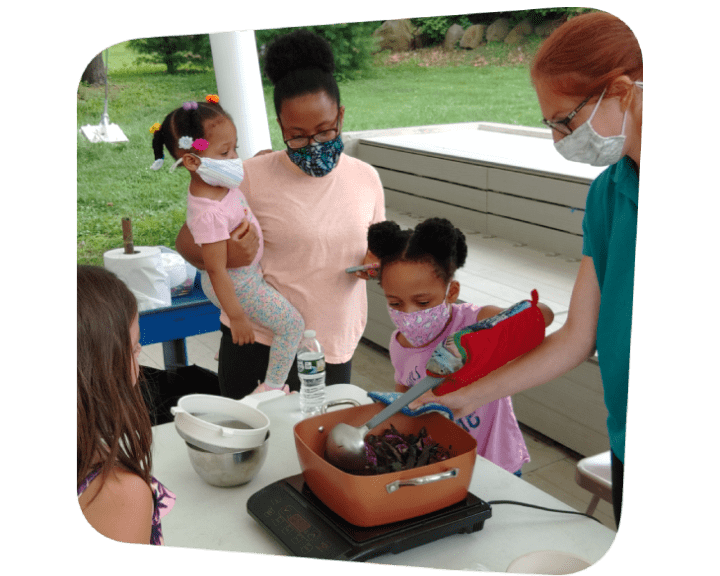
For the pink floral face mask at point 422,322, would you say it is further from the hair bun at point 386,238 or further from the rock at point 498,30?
the rock at point 498,30

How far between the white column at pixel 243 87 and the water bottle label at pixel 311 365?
1.63 feet

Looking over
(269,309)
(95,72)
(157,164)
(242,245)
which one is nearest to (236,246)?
(242,245)

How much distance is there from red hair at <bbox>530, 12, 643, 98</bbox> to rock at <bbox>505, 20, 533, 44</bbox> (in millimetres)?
89

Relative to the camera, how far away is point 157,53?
73.3 inches

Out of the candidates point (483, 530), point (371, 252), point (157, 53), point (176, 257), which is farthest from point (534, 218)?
point (157, 53)

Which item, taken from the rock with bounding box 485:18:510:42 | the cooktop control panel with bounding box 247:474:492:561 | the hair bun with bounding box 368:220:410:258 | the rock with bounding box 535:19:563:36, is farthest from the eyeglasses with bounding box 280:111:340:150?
the cooktop control panel with bounding box 247:474:492:561

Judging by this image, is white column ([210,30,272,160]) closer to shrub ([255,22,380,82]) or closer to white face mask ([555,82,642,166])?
shrub ([255,22,380,82])

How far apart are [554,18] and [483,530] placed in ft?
3.25

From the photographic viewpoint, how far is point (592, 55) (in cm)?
143

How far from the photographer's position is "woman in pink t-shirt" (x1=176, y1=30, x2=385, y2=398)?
1747mm

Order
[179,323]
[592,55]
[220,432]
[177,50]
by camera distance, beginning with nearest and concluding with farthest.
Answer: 1. [592,55]
2. [220,432]
3. [177,50]
4. [179,323]

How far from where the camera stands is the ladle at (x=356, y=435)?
1578mm

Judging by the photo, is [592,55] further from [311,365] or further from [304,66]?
[311,365]

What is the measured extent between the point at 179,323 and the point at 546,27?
3.52 feet
